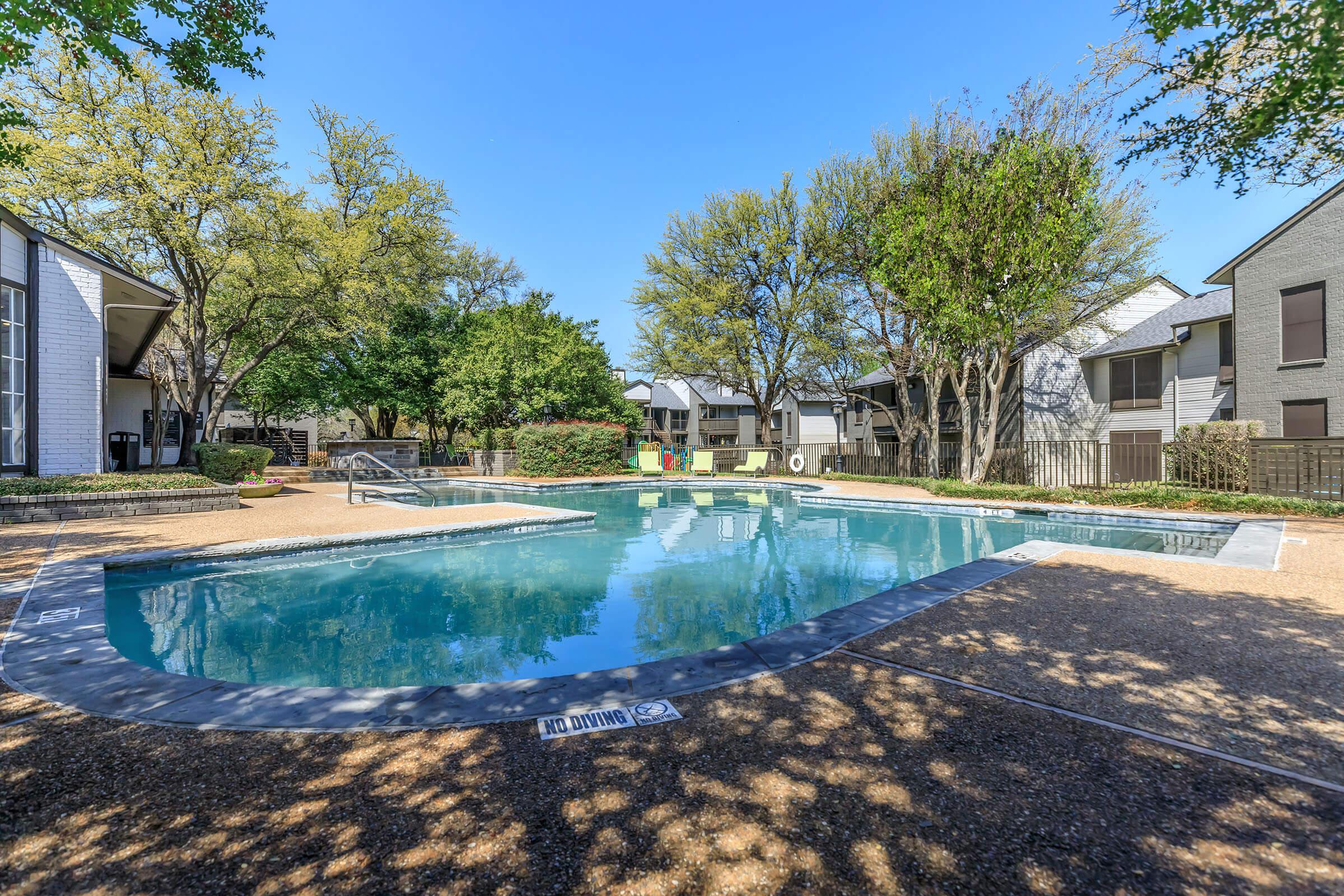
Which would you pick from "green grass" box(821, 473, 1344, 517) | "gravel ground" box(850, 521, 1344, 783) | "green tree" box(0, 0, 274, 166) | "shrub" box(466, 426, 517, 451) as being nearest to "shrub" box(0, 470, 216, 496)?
"green tree" box(0, 0, 274, 166)

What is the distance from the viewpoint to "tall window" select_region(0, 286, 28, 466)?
9273 mm

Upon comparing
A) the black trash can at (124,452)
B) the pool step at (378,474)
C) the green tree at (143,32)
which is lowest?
the pool step at (378,474)

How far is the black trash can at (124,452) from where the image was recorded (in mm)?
17109

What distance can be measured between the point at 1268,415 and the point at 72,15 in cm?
2267

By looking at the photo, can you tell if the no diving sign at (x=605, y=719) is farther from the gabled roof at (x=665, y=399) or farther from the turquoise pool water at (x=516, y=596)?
the gabled roof at (x=665, y=399)

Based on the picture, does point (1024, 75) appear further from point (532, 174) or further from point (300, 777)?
Result: point (300, 777)

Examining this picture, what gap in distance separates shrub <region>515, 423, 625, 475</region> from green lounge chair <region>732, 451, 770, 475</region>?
5632 millimetres

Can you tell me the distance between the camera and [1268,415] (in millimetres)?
13609

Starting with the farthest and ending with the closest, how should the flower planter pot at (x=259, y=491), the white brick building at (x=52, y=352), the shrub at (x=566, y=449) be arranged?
the shrub at (x=566, y=449), the flower planter pot at (x=259, y=491), the white brick building at (x=52, y=352)

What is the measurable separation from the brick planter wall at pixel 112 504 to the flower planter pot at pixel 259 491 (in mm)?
1755

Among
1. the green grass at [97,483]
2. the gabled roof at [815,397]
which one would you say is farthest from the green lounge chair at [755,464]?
the green grass at [97,483]

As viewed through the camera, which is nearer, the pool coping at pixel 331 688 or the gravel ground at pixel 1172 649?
the gravel ground at pixel 1172 649

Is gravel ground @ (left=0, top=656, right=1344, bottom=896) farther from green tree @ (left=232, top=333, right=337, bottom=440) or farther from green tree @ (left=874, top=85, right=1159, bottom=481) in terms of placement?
green tree @ (left=232, top=333, right=337, bottom=440)

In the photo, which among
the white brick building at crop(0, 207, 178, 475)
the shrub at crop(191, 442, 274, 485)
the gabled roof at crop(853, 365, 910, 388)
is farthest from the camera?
the gabled roof at crop(853, 365, 910, 388)
